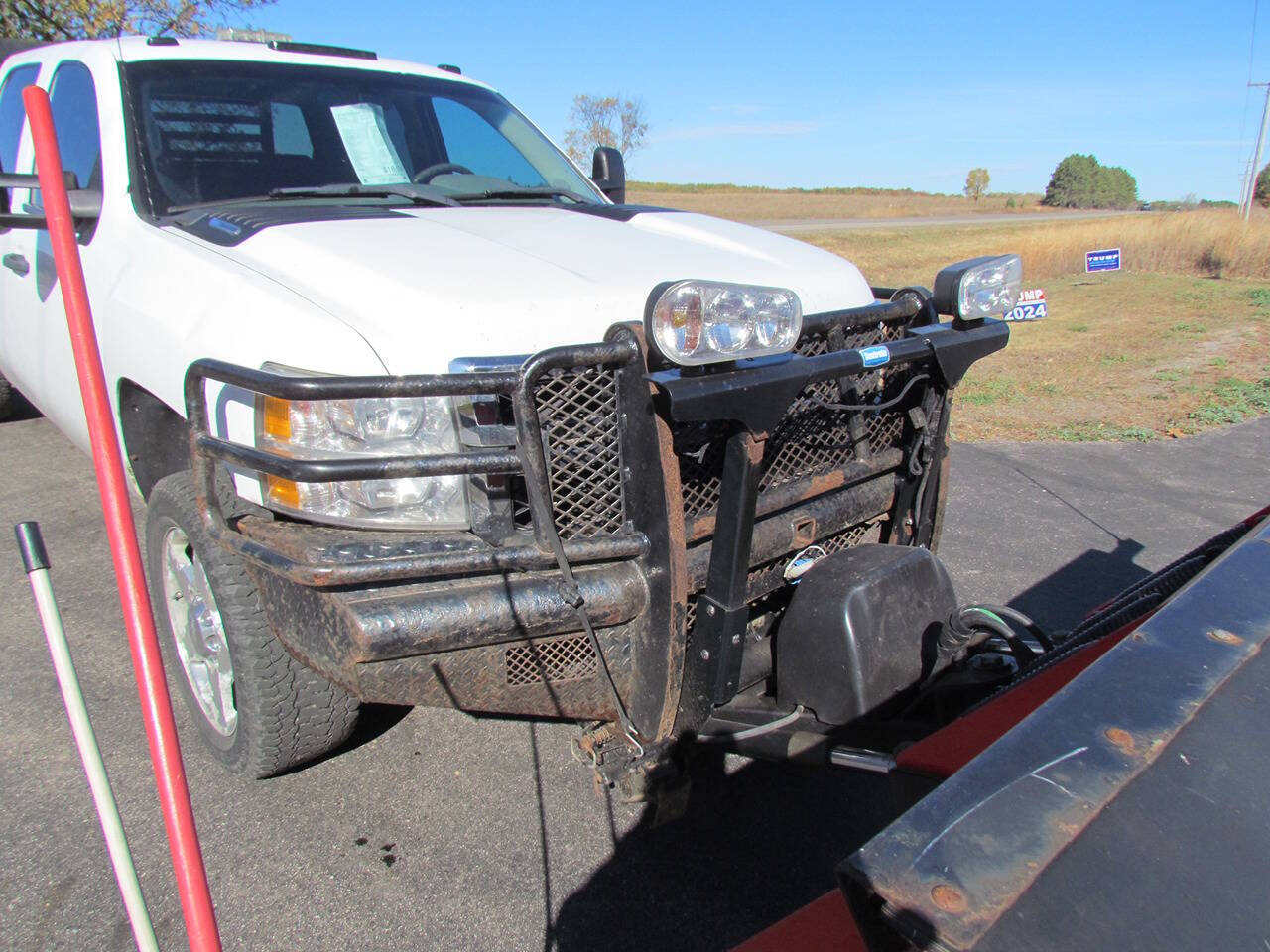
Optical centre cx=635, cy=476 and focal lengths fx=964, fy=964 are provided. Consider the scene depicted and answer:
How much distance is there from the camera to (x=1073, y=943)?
48.2 inches

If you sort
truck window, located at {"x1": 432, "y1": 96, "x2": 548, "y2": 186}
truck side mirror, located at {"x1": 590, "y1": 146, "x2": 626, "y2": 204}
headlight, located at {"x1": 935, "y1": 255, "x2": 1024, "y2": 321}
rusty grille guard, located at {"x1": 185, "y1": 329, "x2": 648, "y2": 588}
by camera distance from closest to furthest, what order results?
rusty grille guard, located at {"x1": 185, "y1": 329, "x2": 648, "y2": 588}, headlight, located at {"x1": 935, "y1": 255, "x2": 1024, "y2": 321}, truck window, located at {"x1": 432, "y1": 96, "x2": 548, "y2": 186}, truck side mirror, located at {"x1": 590, "y1": 146, "x2": 626, "y2": 204}

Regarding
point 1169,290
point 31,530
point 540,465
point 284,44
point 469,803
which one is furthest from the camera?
point 1169,290

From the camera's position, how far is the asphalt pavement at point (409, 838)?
8.08 feet

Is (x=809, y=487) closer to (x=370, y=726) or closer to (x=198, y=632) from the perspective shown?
(x=370, y=726)

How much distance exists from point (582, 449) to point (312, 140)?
2.14 metres

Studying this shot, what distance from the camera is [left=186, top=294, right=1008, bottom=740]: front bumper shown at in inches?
82.0

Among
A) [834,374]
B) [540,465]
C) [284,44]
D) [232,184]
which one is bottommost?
Result: [540,465]

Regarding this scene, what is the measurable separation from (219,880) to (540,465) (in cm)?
151

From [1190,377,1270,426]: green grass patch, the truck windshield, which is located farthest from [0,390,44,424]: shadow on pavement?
[1190,377,1270,426]: green grass patch

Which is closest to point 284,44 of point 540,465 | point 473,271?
point 473,271

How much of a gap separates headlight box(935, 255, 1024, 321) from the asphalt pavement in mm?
1537

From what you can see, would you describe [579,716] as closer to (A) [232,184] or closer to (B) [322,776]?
(B) [322,776]

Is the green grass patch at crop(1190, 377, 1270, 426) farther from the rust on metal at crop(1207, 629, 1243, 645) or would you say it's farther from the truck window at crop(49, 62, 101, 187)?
the truck window at crop(49, 62, 101, 187)

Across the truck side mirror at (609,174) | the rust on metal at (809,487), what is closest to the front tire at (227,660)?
the rust on metal at (809,487)
